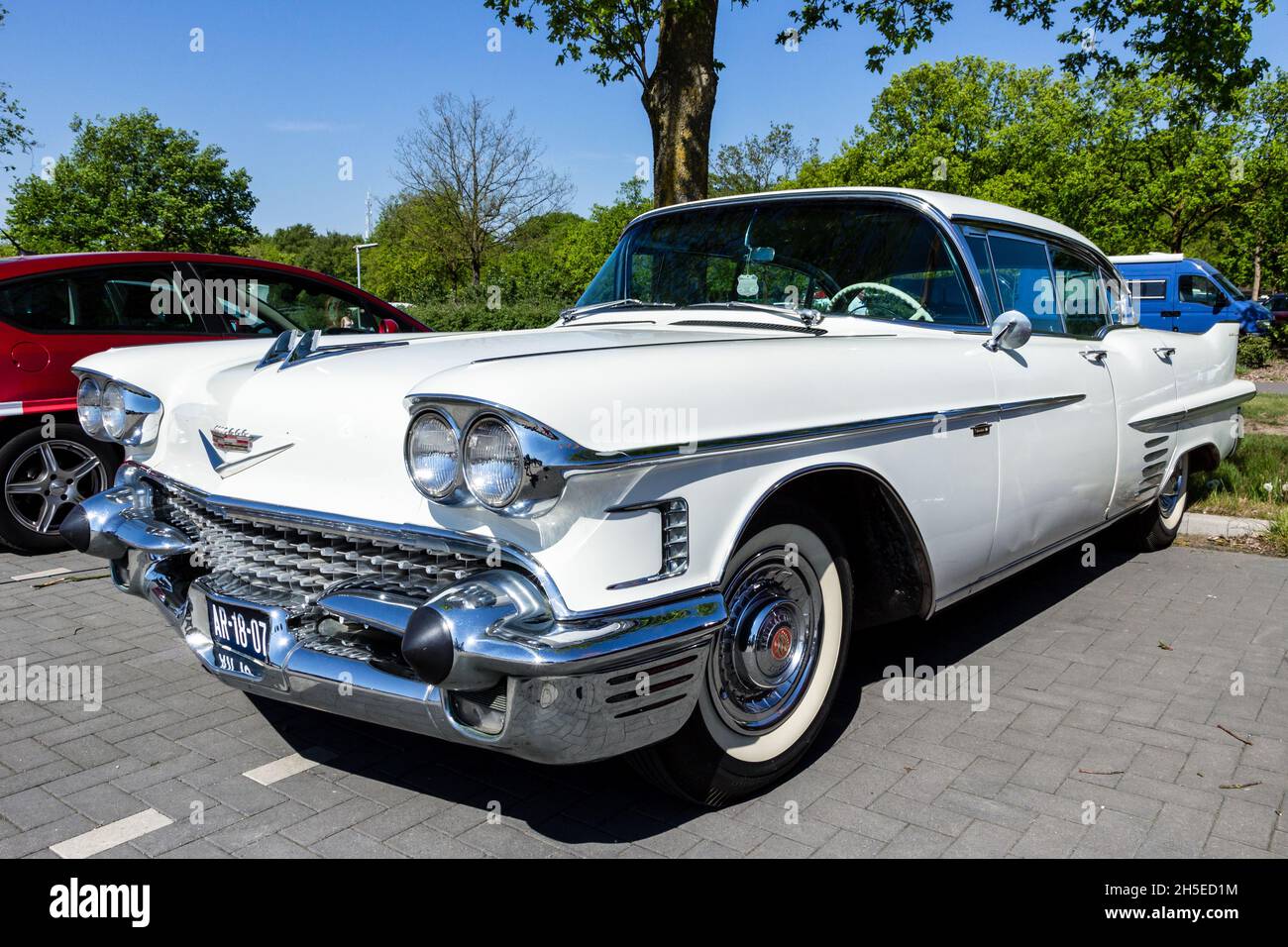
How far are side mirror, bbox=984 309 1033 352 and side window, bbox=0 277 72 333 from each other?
5.06m

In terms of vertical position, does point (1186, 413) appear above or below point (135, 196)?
below

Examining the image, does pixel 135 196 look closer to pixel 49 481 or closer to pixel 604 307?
pixel 49 481

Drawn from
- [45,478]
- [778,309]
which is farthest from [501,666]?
[45,478]

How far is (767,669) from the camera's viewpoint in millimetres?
2686

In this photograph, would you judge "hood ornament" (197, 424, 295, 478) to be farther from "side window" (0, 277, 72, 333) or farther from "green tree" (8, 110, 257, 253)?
"green tree" (8, 110, 257, 253)

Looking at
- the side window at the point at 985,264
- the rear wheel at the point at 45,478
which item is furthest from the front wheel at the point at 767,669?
the rear wheel at the point at 45,478

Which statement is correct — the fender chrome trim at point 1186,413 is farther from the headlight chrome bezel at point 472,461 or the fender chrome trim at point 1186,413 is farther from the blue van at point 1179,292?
the blue van at point 1179,292

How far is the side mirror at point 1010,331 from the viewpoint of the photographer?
3389 millimetres

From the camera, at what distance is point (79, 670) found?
3740 millimetres

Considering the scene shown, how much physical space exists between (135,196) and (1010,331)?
3969cm

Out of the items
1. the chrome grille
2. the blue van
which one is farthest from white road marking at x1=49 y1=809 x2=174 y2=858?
the blue van

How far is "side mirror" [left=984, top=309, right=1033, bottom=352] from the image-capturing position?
3.39 meters
